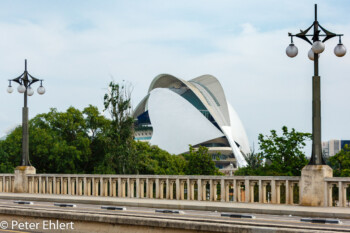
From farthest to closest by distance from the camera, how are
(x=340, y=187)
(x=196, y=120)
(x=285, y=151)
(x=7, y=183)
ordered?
(x=196, y=120)
(x=285, y=151)
(x=7, y=183)
(x=340, y=187)

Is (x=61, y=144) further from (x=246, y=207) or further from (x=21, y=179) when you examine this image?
(x=246, y=207)

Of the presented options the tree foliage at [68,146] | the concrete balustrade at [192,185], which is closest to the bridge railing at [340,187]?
the concrete balustrade at [192,185]

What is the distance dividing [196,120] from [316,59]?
95.1 metres

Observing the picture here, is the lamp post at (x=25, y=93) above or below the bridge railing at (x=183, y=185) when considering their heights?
above

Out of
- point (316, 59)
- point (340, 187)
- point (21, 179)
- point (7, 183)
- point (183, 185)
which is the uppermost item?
point (316, 59)

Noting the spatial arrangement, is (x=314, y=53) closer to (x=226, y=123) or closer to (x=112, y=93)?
(x=112, y=93)

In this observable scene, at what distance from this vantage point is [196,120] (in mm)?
115812

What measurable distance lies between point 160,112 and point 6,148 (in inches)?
2433

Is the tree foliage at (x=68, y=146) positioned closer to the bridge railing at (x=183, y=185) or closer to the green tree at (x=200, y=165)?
the green tree at (x=200, y=165)

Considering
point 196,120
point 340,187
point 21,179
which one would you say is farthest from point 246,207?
point 196,120

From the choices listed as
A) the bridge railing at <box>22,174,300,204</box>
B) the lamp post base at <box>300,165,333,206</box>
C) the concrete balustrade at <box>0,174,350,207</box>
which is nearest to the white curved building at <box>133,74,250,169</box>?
the concrete balustrade at <box>0,174,350,207</box>

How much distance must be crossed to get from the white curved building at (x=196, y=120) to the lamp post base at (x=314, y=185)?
305 feet

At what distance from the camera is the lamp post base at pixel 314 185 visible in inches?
764

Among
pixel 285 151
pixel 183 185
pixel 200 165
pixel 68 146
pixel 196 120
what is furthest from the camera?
pixel 196 120
